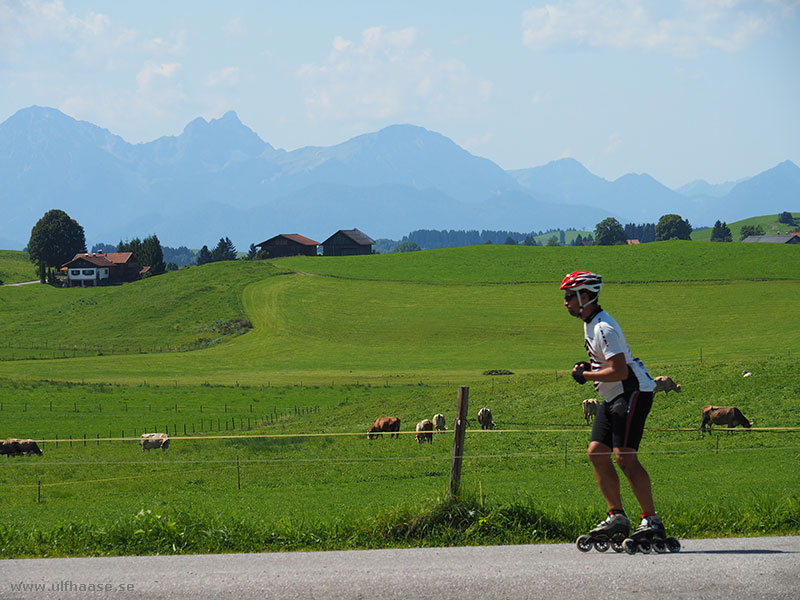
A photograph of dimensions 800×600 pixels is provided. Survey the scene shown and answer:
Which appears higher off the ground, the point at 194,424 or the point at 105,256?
the point at 105,256

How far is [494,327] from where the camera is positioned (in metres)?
104

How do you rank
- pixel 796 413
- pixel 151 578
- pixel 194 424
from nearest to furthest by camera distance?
pixel 151 578, pixel 796 413, pixel 194 424

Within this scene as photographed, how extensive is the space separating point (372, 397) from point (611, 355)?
5178cm

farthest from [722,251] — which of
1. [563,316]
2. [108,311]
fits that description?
[108,311]

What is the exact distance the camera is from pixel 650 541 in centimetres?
998

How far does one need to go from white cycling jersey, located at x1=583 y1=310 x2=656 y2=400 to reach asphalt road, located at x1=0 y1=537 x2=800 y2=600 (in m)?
1.92

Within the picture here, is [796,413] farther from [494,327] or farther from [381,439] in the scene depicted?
[494,327]

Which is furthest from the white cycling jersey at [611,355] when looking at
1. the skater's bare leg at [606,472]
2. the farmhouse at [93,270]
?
the farmhouse at [93,270]

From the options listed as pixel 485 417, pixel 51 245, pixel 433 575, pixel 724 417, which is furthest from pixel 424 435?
pixel 51 245

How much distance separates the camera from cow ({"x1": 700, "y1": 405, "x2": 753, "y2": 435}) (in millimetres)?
33938

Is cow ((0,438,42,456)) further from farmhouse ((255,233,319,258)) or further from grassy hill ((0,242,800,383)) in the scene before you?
farmhouse ((255,233,319,258))

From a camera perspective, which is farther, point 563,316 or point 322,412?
point 563,316

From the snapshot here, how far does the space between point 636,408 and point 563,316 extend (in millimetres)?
98293

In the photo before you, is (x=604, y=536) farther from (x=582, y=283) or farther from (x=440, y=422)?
(x=440, y=422)
